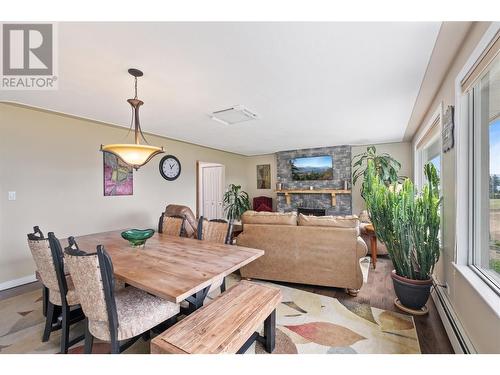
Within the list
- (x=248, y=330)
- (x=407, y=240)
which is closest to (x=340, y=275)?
(x=407, y=240)

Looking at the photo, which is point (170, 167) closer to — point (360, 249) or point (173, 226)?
point (173, 226)

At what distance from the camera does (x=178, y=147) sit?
5285 mm

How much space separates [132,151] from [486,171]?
2.88 meters

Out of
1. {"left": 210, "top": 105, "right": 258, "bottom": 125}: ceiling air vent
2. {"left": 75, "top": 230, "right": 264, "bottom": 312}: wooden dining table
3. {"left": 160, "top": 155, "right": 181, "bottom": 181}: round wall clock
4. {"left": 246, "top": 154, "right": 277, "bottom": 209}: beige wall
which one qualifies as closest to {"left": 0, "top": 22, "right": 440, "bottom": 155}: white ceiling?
{"left": 210, "top": 105, "right": 258, "bottom": 125}: ceiling air vent

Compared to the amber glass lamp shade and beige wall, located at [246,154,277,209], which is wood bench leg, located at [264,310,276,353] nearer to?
the amber glass lamp shade

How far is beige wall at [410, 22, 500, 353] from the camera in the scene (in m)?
1.30

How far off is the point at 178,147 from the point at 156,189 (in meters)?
1.13

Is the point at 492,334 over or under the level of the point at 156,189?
under

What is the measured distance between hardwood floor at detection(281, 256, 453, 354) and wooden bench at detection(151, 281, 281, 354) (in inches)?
47.6

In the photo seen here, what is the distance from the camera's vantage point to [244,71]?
2148mm

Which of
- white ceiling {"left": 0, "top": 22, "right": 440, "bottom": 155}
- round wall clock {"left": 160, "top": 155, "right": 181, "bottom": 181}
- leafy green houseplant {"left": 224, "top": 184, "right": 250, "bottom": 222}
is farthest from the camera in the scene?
leafy green houseplant {"left": 224, "top": 184, "right": 250, "bottom": 222}

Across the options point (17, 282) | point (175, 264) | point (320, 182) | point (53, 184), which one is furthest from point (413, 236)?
point (17, 282)

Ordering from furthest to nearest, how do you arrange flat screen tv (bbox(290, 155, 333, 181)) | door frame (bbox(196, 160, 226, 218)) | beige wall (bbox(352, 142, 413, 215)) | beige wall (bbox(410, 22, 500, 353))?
1. flat screen tv (bbox(290, 155, 333, 181))
2. door frame (bbox(196, 160, 226, 218))
3. beige wall (bbox(352, 142, 413, 215))
4. beige wall (bbox(410, 22, 500, 353))
